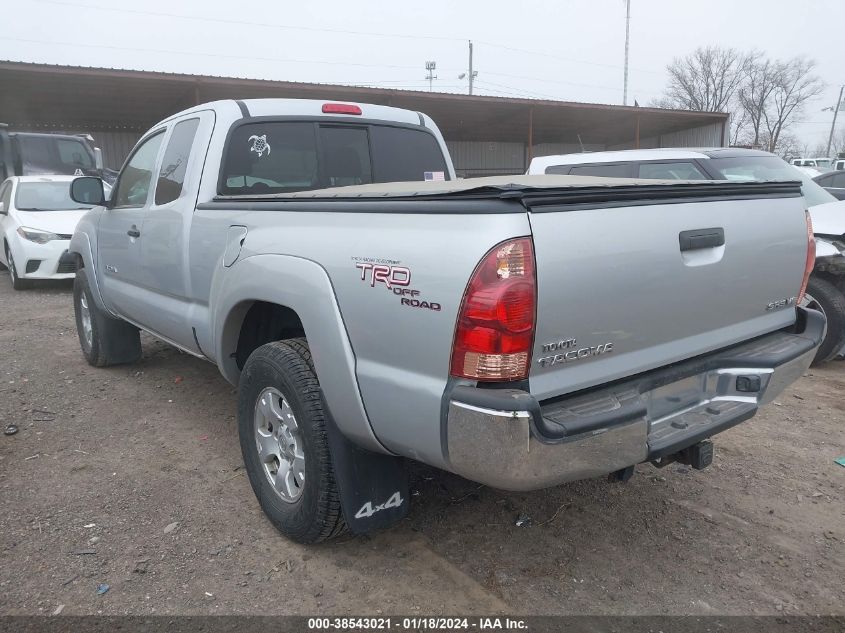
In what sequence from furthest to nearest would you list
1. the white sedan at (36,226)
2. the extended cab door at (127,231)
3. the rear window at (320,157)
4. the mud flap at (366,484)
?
the white sedan at (36,226)
the extended cab door at (127,231)
the rear window at (320,157)
the mud flap at (366,484)

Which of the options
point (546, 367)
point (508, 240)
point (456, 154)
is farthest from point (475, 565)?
point (456, 154)

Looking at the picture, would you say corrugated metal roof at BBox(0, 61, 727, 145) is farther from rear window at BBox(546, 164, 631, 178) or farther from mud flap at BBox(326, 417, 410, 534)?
mud flap at BBox(326, 417, 410, 534)

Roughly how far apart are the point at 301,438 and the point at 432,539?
78 centimetres

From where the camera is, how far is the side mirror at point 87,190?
4613 mm

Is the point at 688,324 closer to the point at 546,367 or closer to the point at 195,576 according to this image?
the point at 546,367

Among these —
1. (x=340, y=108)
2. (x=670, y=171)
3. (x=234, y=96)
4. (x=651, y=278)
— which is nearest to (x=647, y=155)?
(x=670, y=171)

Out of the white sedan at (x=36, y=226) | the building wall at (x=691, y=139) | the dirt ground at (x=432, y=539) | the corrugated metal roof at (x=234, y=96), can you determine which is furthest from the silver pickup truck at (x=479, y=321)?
the building wall at (x=691, y=139)

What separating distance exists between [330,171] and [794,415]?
3526 mm

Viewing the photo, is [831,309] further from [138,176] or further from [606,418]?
[138,176]

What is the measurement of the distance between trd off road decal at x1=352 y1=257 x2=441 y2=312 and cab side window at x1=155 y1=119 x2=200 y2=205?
6.48ft

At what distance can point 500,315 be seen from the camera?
1.93 meters

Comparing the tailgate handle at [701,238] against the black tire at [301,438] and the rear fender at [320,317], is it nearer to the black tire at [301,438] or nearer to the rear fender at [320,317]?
the rear fender at [320,317]

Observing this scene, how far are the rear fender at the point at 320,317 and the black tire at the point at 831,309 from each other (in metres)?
4.47

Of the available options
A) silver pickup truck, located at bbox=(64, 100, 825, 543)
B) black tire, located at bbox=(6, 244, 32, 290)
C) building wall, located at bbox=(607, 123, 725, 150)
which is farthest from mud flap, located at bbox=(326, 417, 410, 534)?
building wall, located at bbox=(607, 123, 725, 150)
